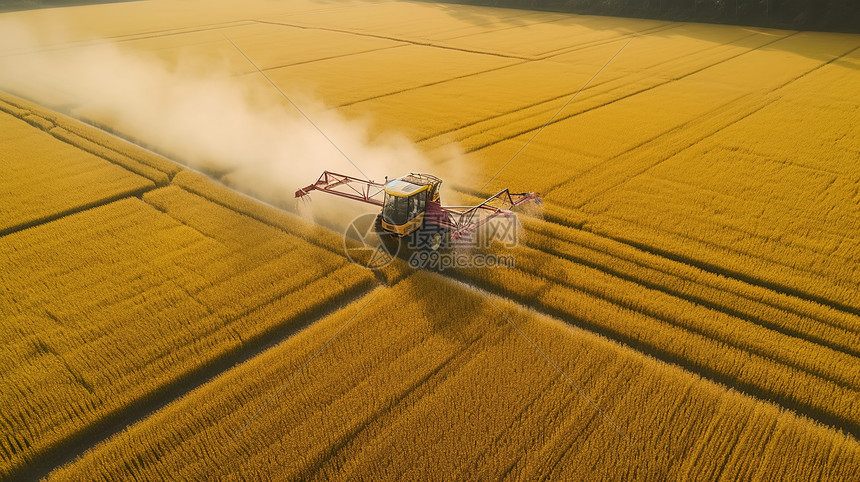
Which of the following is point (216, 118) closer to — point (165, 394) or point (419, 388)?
point (165, 394)

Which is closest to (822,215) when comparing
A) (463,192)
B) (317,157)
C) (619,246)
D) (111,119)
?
(619,246)

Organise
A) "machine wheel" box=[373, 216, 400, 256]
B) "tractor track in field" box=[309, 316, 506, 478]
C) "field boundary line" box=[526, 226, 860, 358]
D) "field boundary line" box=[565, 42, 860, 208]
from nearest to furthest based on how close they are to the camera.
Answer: "tractor track in field" box=[309, 316, 506, 478]
"field boundary line" box=[526, 226, 860, 358]
"machine wheel" box=[373, 216, 400, 256]
"field boundary line" box=[565, 42, 860, 208]

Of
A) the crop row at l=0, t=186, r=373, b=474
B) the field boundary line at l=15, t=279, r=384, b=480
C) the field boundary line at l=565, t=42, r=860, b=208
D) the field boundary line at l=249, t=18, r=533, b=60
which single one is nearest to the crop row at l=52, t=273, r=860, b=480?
the field boundary line at l=15, t=279, r=384, b=480

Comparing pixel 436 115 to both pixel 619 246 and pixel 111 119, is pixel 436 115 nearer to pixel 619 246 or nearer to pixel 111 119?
pixel 619 246

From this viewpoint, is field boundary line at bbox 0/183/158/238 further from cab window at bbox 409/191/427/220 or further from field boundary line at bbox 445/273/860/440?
field boundary line at bbox 445/273/860/440

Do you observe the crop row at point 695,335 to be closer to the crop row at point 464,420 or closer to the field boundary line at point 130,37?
the crop row at point 464,420
